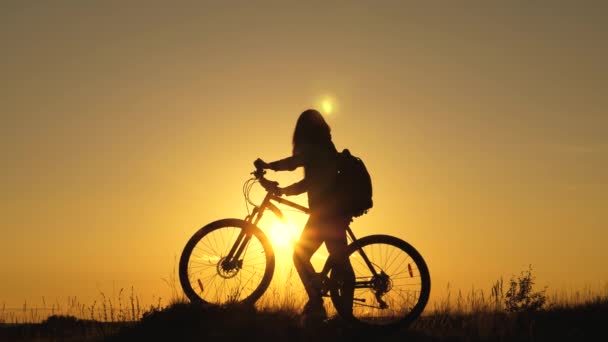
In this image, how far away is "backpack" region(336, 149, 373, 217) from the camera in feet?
28.4

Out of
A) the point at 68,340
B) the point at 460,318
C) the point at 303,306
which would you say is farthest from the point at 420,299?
the point at 68,340

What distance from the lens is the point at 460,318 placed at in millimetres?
10836

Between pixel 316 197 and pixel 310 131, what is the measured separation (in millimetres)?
856

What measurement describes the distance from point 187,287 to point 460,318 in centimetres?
469

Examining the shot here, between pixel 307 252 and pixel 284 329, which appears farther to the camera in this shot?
pixel 307 252

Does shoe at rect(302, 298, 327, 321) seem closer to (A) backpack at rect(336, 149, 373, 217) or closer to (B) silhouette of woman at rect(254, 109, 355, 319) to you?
(B) silhouette of woman at rect(254, 109, 355, 319)

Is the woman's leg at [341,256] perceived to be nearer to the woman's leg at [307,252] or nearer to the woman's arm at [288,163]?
the woman's leg at [307,252]

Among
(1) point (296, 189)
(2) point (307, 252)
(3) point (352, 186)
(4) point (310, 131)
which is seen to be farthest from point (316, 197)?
(4) point (310, 131)

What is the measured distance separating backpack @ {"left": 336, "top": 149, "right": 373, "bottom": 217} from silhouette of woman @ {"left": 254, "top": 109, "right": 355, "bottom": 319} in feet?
0.26

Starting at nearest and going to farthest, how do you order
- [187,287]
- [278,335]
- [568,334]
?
[278,335] < [187,287] < [568,334]

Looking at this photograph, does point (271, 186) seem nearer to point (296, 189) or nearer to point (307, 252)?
point (296, 189)

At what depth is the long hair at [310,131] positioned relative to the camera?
342 inches

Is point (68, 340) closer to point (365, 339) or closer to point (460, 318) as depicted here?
point (365, 339)

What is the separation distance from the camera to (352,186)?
8.65 m
